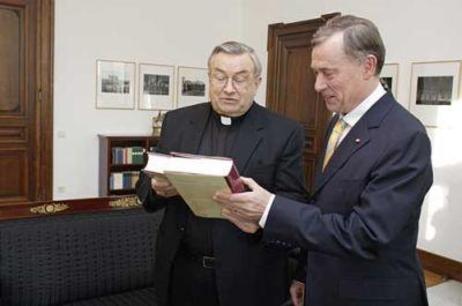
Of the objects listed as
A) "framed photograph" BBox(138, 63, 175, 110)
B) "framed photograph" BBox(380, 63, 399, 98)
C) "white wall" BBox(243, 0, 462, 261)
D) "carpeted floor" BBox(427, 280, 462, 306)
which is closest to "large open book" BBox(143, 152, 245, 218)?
"carpeted floor" BBox(427, 280, 462, 306)

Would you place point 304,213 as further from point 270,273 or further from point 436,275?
point 436,275

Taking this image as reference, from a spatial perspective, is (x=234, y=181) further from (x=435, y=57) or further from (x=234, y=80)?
(x=435, y=57)

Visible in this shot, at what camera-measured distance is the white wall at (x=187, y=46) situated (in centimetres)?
450

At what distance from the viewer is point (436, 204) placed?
4.56 metres

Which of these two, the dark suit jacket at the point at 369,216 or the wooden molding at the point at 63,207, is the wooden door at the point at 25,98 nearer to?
the wooden molding at the point at 63,207

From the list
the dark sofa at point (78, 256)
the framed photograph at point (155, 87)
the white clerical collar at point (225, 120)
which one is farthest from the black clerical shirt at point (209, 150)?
the framed photograph at point (155, 87)

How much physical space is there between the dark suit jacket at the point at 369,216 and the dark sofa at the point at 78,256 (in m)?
1.39

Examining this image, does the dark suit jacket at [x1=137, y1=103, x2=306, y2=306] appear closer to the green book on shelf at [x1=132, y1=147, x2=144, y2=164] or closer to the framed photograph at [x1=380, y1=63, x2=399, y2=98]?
the framed photograph at [x1=380, y1=63, x2=399, y2=98]

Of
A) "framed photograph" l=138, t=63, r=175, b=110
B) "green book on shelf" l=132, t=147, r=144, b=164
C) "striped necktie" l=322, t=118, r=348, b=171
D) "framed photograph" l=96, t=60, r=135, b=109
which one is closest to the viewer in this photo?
"striped necktie" l=322, t=118, r=348, b=171

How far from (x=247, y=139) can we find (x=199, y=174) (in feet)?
1.92

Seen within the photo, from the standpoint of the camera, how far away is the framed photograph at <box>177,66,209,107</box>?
6.79 metres

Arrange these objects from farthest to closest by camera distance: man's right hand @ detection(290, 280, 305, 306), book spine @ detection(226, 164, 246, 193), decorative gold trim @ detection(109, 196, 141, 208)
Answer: decorative gold trim @ detection(109, 196, 141, 208) < man's right hand @ detection(290, 280, 305, 306) < book spine @ detection(226, 164, 246, 193)

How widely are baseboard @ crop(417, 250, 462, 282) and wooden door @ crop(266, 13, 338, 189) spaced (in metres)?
1.64

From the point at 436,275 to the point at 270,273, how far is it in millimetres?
3386
